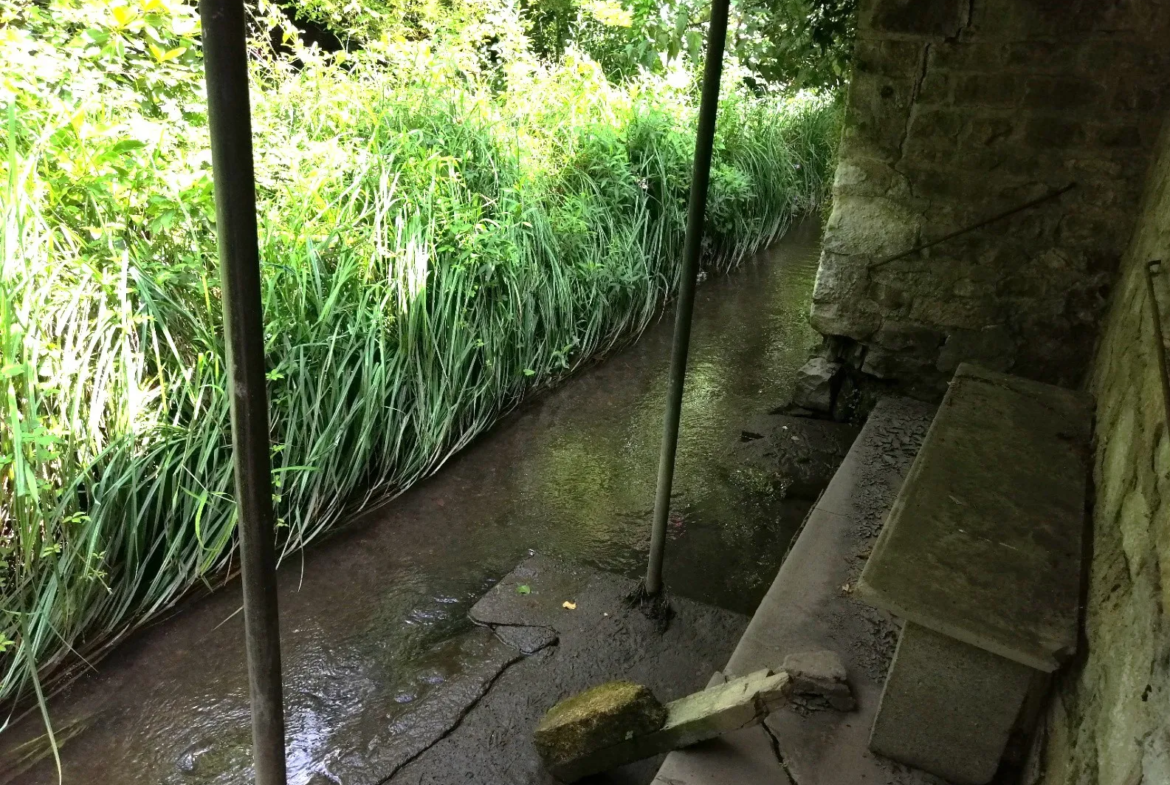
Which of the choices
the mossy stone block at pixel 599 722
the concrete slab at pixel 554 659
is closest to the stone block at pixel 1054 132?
the concrete slab at pixel 554 659

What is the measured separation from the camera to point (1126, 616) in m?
1.19

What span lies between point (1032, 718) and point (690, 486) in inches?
64.6

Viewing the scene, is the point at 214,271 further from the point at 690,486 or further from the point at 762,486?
the point at 762,486

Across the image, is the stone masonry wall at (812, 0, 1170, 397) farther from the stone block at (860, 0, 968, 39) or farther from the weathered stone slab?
the weathered stone slab

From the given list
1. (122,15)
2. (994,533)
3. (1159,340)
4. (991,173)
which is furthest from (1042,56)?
(122,15)

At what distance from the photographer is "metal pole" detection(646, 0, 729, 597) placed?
169cm

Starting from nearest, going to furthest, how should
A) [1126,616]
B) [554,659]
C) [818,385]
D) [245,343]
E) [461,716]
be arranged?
[245,343]
[1126,616]
[461,716]
[554,659]
[818,385]

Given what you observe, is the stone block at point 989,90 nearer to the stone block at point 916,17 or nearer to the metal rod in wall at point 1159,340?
the stone block at point 916,17

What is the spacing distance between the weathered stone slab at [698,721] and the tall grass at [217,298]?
1203mm

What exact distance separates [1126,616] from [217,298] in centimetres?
258

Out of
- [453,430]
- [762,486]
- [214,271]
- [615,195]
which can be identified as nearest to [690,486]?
Answer: [762,486]

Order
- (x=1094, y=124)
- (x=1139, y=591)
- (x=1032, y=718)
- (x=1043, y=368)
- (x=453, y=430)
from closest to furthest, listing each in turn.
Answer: (x=1139, y=591) → (x=1032, y=718) → (x=1094, y=124) → (x=1043, y=368) → (x=453, y=430)

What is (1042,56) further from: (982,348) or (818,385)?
(818,385)

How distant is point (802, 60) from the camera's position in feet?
13.2
